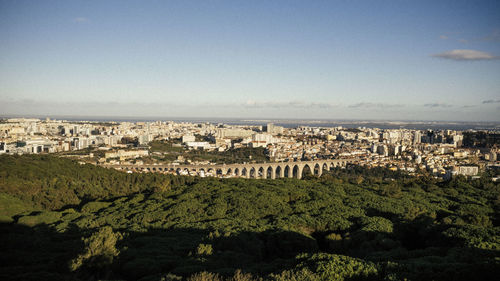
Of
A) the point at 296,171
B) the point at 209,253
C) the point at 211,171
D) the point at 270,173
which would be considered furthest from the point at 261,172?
the point at 209,253

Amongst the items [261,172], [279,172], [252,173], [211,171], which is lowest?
[252,173]

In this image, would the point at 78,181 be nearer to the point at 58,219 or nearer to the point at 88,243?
the point at 58,219

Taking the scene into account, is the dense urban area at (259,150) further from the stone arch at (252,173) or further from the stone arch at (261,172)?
the stone arch at (261,172)

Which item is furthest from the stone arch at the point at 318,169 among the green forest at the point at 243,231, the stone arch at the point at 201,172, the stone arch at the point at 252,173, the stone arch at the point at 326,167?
the green forest at the point at 243,231

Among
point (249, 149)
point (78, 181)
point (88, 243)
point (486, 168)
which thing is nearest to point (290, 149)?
point (249, 149)

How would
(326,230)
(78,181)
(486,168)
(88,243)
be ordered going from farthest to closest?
(486,168), (78,181), (326,230), (88,243)

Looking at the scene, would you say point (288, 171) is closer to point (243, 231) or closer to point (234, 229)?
point (234, 229)

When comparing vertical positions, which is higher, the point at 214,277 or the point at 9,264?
the point at 214,277

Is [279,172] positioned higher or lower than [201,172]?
lower
